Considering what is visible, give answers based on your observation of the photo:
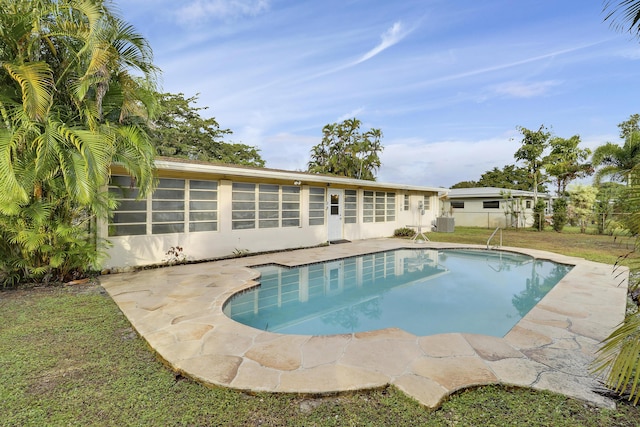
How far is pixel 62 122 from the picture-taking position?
17.1ft

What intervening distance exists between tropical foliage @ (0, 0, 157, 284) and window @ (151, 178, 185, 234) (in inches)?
72.5

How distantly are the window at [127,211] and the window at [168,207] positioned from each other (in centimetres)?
26

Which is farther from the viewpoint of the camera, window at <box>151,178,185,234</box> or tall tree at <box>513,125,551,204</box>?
tall tree at <box>513,125,551,204</box>

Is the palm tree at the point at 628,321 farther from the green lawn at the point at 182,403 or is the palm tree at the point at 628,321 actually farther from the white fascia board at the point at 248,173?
the white fascia board at the point at 248,173

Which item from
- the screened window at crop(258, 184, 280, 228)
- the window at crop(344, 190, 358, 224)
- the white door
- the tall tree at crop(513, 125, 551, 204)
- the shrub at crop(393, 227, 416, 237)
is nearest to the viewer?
the screened window at crop(258, 184, 280, 228)

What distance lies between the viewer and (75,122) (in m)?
5.54

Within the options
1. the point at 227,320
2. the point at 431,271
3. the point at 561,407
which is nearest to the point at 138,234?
the point at 227,320

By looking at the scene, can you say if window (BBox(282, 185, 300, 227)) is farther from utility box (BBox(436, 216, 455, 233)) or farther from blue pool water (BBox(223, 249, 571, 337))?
utility box (BBox(436, 216, 455, 233))

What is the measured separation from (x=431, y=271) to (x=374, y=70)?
29.0ft

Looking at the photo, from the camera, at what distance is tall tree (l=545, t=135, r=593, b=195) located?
22484 mm

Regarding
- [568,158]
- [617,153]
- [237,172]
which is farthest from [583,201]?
[237,172]

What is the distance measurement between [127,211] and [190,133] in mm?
19949

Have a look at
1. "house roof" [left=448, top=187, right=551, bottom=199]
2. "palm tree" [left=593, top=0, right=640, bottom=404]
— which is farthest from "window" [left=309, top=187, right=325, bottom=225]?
"house roof" [left=448, top=187, right=551, bottom=199]

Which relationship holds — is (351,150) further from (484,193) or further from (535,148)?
(535,148)
